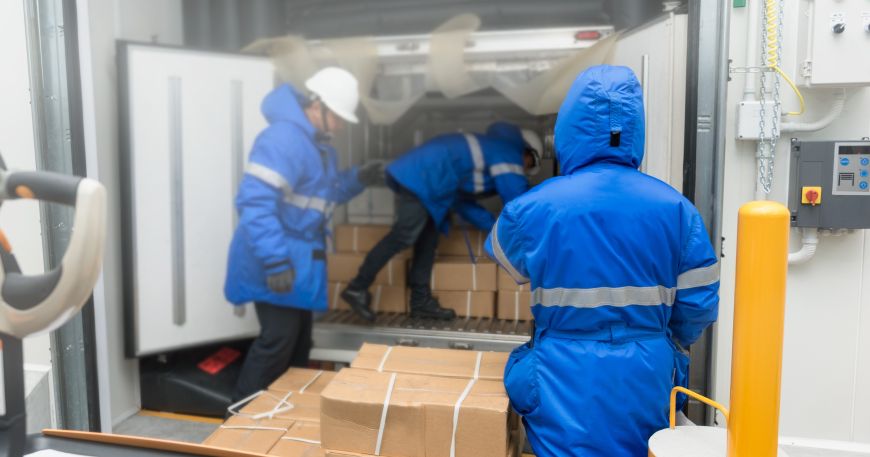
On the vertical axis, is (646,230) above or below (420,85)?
below

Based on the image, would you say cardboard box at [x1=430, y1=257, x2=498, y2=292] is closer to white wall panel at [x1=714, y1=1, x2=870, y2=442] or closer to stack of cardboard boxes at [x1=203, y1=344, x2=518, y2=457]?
stack of cardboard boxes at [x1=203, y1=344, x2=518, y2=457]

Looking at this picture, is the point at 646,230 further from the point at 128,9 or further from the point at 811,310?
the point at 128,9

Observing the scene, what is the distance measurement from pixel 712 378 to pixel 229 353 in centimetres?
266

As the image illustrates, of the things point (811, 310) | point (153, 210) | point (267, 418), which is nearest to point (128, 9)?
point (153, 210)

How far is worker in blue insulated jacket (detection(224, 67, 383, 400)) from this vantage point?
9.82 feet

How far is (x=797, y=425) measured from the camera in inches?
90.4

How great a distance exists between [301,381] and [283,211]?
2.84 feet

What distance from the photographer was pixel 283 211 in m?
3.17

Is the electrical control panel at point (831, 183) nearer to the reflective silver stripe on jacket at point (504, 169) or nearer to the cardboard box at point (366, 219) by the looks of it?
the reflective silver stripe on jacket at point (504, 169)

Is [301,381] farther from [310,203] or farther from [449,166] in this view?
[449,166]

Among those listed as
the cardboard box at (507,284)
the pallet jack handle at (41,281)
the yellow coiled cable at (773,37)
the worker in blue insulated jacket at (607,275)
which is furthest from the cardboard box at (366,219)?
the pallet jack handle at (41,281)

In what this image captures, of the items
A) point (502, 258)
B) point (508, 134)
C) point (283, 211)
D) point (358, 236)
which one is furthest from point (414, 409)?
point (508, 134)

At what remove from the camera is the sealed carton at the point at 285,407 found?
8.80 ft

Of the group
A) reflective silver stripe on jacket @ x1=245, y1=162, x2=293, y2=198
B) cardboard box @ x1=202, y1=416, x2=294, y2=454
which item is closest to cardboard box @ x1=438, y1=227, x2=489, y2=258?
reflective silver stripe on jacket @ x1=245, y1=162, x2=293, y2=198
